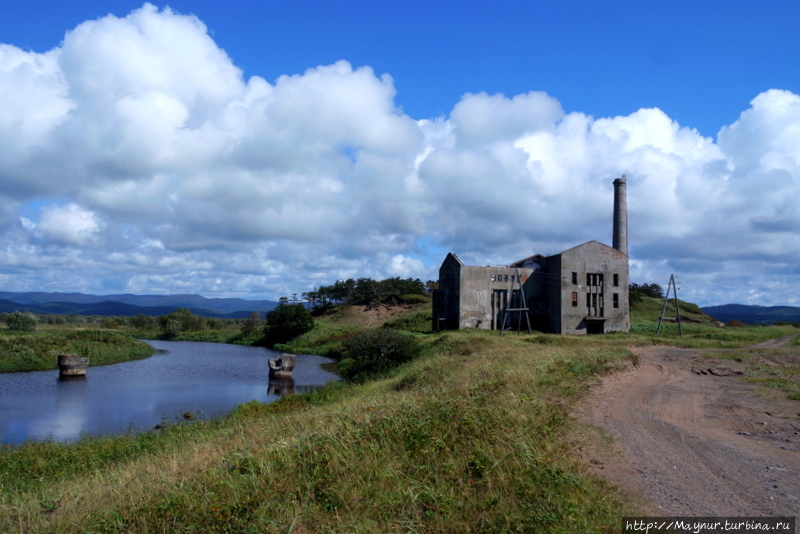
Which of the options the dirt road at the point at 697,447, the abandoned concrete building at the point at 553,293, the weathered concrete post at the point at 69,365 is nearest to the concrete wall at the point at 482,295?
the abandoned concrete building at the point at 553,293

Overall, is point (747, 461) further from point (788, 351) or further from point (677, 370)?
point (788, 351)

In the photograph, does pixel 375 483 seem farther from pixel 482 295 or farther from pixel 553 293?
pixel 553 293

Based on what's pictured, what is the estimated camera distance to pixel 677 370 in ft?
65.7

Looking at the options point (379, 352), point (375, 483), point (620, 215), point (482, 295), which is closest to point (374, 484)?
point (375, 483)

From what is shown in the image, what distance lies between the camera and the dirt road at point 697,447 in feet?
21.3

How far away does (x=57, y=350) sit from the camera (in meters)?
44.5

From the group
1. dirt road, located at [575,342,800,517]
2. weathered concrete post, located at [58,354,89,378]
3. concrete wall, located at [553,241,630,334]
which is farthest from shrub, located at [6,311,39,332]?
dirt road, located at [575,342,800,517]

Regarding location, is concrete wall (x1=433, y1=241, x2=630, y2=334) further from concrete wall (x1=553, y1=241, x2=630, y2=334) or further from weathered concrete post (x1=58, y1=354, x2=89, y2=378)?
weathered concrete post (x1=58, y1=354, x2=89, y2=378)

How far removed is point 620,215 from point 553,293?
41.9 ft

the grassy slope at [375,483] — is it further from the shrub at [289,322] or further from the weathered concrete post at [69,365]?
the shrub at [289,322]

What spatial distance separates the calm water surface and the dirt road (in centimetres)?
1680

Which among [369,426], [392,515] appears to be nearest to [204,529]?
[392,515]

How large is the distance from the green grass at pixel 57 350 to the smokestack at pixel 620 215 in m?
49.5

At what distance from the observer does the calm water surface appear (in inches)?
830
